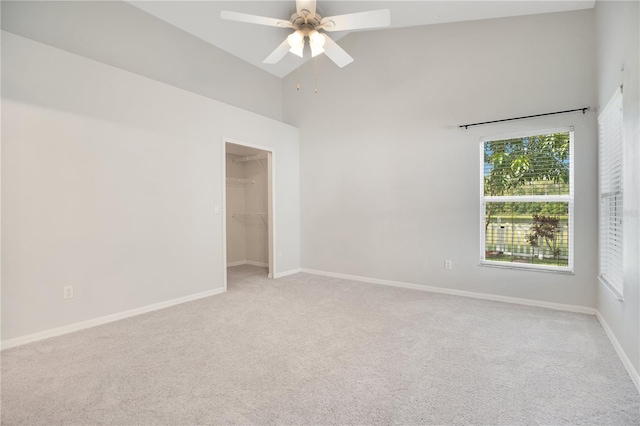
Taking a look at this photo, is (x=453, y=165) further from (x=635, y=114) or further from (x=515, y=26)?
(x=635, y=114)

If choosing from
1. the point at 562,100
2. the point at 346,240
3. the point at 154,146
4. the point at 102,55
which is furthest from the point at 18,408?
the point at 562,100

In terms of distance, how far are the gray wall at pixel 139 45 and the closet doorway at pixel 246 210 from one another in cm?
125

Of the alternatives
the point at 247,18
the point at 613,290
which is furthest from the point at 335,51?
the point at 613,290

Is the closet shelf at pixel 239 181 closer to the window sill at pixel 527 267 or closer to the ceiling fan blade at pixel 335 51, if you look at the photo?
the ceiling fan blade at pixel 335 51

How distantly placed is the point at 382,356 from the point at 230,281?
312 centimetres

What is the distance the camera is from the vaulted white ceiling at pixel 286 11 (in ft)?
11.2

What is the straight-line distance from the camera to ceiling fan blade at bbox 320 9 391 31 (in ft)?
8.50

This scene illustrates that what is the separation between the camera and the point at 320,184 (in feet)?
17.0

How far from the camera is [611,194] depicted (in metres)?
2.70

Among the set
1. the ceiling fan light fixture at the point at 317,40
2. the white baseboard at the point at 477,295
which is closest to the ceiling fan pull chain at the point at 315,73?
the ceiling fan light fixture at the point at 317,40

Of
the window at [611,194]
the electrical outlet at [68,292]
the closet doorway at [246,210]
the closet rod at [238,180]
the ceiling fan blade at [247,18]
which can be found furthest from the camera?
the closet doorway at [246,210]

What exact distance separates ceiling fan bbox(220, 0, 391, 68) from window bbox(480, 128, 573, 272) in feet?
6.81

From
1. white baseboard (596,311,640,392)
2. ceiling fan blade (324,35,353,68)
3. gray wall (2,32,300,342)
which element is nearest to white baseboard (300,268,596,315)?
white baseboard (596,311,640,392)

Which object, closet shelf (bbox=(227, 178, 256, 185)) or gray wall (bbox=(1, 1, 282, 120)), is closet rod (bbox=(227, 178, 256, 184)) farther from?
gray wall (bbox=(1, 1, 282, 120))
